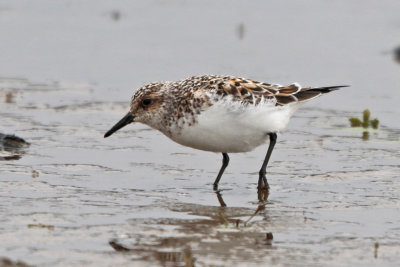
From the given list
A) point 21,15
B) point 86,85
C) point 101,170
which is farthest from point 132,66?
point 101,170

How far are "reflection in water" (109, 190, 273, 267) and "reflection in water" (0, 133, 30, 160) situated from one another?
2.84 metres

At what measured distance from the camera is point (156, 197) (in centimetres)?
912

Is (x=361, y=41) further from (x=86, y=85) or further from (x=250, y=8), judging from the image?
(x=86, y=85)

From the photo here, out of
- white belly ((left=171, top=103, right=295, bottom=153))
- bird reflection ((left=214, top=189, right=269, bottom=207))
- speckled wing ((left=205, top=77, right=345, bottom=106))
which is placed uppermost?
speckled wing ((left=205, top=77, right=345, bottom=106))

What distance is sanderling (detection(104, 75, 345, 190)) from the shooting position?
924 centimetres

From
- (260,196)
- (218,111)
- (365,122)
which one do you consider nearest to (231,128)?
(218,111)

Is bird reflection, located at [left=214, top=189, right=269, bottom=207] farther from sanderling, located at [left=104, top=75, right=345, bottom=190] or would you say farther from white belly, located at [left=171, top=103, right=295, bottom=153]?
white belly, located at [left=171, top=103, right=295, bottom=153]

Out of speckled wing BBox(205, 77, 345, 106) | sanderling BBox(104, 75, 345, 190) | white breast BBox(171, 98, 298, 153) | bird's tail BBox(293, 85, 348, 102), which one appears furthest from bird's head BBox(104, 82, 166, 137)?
bird's tail BBox(293, 85, 348, 102)

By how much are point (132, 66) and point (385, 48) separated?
5.46m

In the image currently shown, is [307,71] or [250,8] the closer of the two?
[307,71]

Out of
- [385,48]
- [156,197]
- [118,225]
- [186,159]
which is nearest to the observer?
[118,225]

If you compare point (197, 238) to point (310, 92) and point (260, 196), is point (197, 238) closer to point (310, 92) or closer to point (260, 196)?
point (260, 196)

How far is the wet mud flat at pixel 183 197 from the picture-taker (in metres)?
7.22

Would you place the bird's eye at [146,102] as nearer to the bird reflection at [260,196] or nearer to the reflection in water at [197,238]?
the bird reflection at [260,196]
